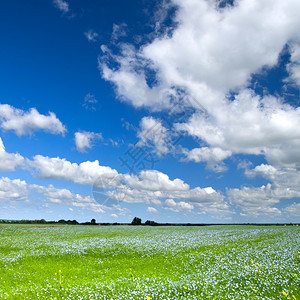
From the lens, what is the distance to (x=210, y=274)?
1620cm

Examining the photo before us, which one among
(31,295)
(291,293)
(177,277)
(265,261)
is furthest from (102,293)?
(265,261)

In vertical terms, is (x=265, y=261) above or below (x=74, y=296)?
above

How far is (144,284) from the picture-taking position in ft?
48.0

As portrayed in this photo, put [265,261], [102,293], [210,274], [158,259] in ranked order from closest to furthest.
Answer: [102,293] → [210,274] → [265,261] → [158,259]

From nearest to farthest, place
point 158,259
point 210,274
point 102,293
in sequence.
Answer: point 102,293 → point 210,274 → point 158,259

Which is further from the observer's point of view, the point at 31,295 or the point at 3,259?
the point at 3,259

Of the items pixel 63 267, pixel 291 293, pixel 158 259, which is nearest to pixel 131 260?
pixel 158 259

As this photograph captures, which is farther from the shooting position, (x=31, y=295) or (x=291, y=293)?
(x=31, y=295)

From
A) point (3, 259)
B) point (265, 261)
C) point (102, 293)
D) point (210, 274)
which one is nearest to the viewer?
point (102, 293)

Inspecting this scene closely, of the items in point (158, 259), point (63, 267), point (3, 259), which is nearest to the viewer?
point (63, 267)

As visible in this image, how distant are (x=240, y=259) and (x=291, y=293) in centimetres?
640

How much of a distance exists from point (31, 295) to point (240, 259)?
14026 millimetres

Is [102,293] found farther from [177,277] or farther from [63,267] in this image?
[63,267]

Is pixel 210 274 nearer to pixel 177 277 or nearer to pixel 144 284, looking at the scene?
pixel 177 277
